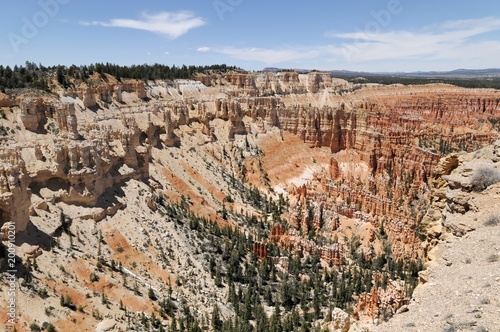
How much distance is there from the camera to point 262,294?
38.1 metres

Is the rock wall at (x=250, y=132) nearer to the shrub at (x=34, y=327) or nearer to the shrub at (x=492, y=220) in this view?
the shrub at (x=34, y=327)

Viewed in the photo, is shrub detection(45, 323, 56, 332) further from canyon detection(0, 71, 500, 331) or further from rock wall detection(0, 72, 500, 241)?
rock wall detection(0, 72, 500, 241)

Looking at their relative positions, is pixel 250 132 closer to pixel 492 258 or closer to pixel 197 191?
pixel 197 191

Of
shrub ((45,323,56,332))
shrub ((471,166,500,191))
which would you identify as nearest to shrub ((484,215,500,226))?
shrub ((471,166,500,191))

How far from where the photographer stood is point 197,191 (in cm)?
5625

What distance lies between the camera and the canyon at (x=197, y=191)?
30328 mm

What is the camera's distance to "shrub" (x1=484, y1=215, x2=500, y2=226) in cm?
1543

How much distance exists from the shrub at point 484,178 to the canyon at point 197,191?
7.50 feet

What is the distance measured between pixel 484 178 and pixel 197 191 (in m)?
42.9

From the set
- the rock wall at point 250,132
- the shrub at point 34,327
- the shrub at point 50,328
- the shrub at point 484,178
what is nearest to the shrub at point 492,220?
the shrub at point 484,178

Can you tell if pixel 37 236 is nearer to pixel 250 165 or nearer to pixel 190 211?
pixel 190 211

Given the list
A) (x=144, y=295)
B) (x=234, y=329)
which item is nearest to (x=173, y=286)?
(x=144, y=295)

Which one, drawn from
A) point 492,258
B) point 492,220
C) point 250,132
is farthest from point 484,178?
point 250,132

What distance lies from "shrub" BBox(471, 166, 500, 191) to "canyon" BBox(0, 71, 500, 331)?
2.29m
